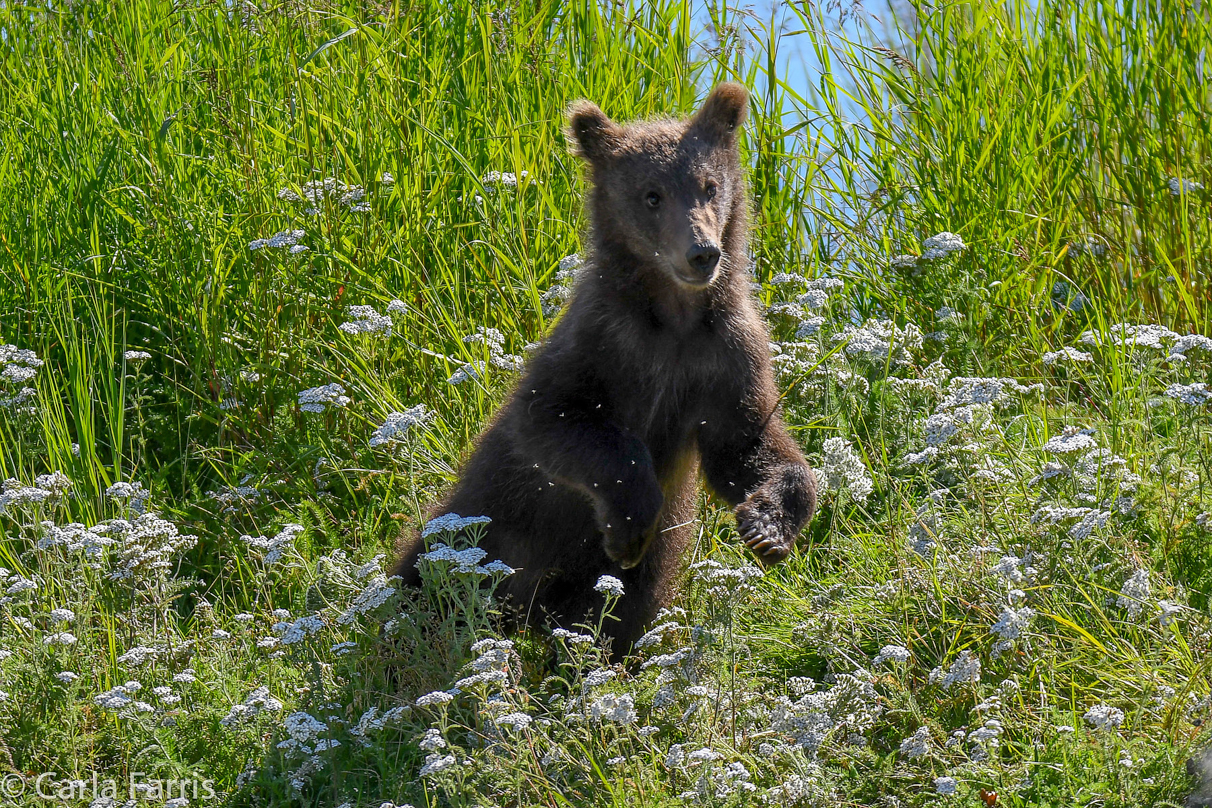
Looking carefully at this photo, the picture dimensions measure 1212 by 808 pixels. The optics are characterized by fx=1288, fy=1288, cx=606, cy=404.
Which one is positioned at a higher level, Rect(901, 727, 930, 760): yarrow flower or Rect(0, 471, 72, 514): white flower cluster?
Rect(901, 727, 930, 760): yarrow flower

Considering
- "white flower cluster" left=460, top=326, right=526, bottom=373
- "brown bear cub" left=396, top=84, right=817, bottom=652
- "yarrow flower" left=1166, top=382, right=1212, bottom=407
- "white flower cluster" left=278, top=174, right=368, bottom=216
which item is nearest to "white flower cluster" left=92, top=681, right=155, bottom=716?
"brown bear cub" left=396, top=84, right=817, bottom=652

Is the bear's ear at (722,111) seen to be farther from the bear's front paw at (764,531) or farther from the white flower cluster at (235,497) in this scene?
the white flower cluster at (235,497)

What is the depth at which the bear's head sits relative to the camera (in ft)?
14.8

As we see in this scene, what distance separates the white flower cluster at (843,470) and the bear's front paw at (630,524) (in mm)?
602

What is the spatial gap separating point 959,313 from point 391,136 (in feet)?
9.57

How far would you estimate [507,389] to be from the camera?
541 cm

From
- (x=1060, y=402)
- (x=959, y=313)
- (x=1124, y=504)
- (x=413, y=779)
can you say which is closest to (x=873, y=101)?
(x=959, y=313)

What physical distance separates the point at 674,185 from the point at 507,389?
1.23 metres

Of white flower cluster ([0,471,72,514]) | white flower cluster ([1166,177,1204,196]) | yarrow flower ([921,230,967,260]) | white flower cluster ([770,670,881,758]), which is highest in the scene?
white flower cluster ([1166,177,1204,196])

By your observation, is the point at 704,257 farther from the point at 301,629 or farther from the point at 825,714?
the point at 301,629

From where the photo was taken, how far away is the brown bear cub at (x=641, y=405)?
4.44m

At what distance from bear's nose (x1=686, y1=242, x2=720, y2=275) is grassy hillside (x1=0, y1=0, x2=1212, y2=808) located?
0.80 meters

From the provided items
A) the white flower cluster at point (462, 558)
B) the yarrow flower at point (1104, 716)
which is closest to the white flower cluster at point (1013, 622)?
the yarrow flower at point (1104, 716)

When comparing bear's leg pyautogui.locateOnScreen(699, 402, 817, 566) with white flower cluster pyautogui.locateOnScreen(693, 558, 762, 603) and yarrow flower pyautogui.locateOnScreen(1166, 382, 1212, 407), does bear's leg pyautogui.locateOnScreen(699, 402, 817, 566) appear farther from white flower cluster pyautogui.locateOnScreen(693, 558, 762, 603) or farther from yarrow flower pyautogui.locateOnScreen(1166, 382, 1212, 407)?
yarrow flower pyautogui.locateOnScreen(1166, 382, 1212, 407)
